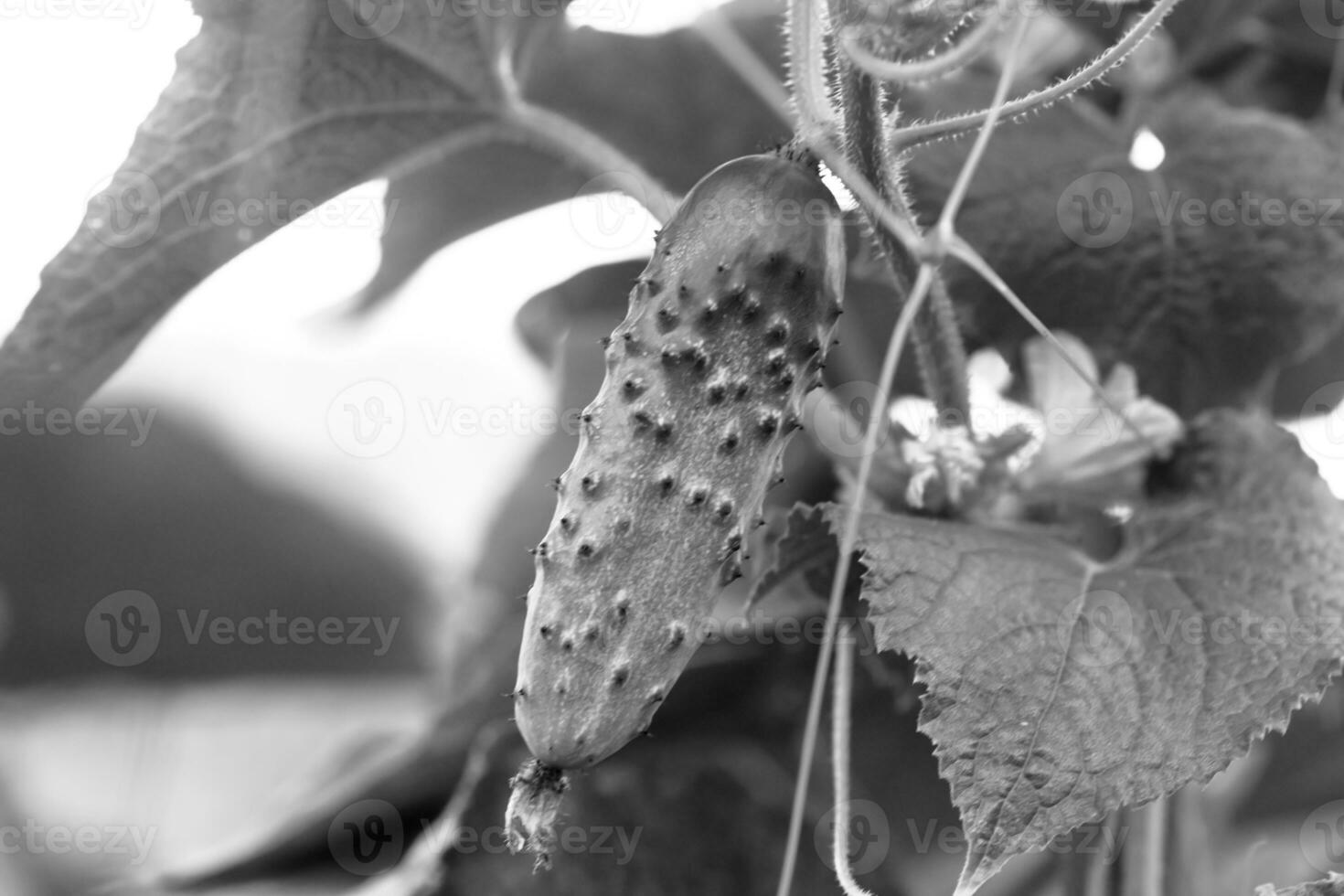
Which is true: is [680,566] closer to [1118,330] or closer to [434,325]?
[1118,330]

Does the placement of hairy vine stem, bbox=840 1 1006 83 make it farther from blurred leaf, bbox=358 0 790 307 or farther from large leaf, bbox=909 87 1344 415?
blurred leaf, bbox=358 0 790 307

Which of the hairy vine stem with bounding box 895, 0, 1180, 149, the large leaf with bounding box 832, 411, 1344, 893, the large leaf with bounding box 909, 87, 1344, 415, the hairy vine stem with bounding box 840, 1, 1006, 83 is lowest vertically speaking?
the large leaf with bounding box 832, 411, 1344, 893

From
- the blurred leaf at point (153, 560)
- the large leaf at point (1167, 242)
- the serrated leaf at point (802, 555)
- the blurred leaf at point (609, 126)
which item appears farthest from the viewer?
the blurred leaf at point (153, 560)

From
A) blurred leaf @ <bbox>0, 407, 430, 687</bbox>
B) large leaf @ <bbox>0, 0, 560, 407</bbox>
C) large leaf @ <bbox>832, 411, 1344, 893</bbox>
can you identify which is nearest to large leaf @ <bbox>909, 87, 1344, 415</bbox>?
large leaf @ <bbox>832, 411, 1344, 893</bbox>

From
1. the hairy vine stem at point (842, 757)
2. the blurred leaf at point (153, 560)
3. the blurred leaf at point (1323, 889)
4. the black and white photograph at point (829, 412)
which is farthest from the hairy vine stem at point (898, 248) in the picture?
the blurred leaf at point (153, 560)

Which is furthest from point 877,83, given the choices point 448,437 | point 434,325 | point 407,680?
point 448,437

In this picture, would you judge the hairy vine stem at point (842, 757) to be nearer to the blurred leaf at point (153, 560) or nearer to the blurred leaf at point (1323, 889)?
the blurred leaf at point (1323, 889)
